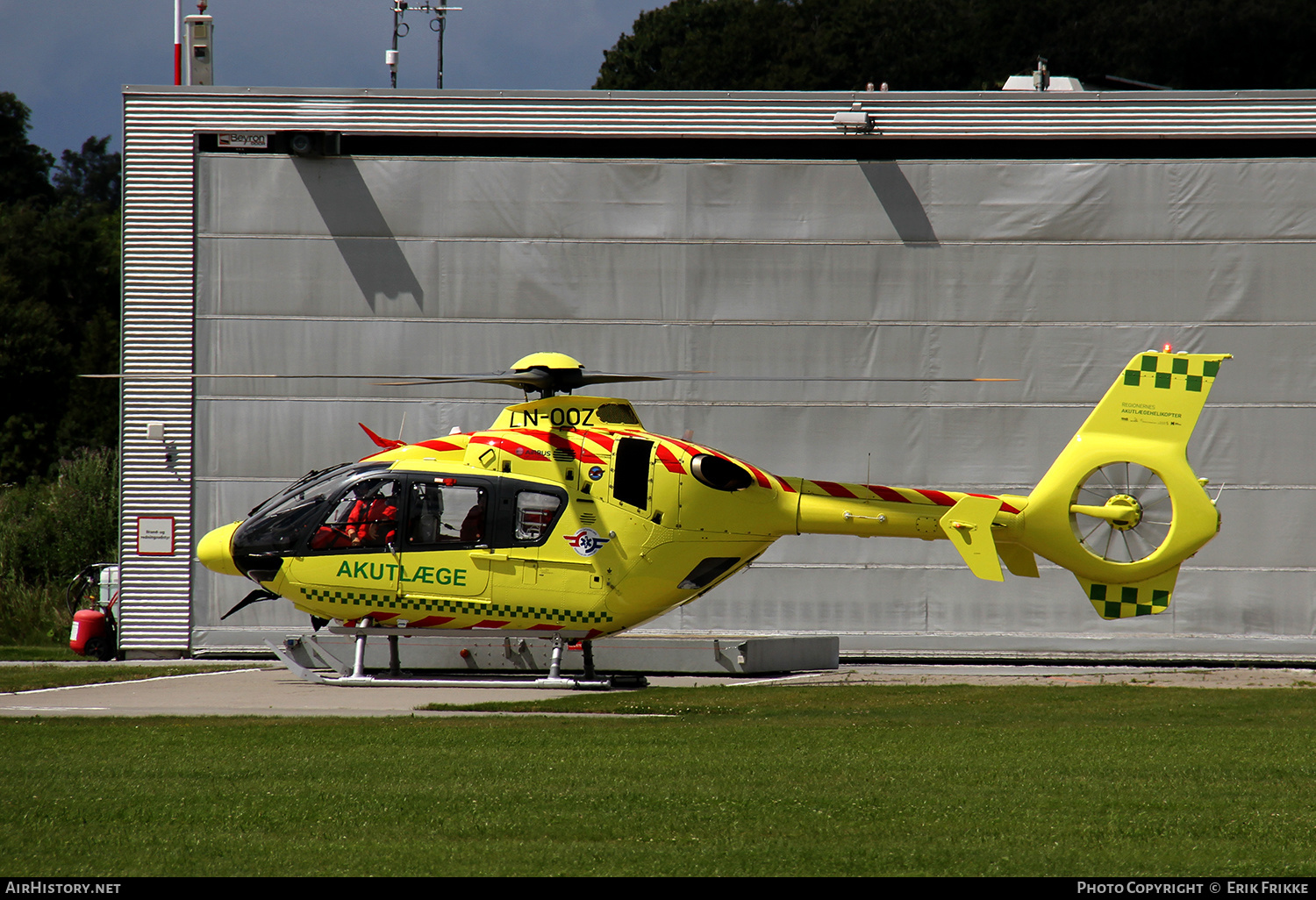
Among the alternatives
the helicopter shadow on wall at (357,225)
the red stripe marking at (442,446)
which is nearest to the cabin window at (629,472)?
the red stripe marking at (442,446)

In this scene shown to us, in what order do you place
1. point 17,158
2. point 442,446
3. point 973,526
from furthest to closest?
point 17,158 → point 442,446 → point 973,526

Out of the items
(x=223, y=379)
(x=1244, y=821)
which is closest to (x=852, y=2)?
(x=223, y=379)

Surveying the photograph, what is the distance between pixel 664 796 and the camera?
800 centimetres

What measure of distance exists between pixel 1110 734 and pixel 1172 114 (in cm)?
1166

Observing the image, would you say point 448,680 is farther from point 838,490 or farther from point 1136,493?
point 1136,493

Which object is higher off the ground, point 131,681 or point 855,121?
point 855,121

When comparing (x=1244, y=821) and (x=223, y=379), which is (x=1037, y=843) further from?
(x=223, y=379)

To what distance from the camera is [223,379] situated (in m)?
18.9

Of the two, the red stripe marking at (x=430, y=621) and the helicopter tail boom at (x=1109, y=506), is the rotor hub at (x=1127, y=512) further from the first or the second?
the red stripe marking at (x=430, y=621)

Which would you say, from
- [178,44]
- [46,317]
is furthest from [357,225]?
[46,317]

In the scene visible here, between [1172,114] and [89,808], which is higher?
[1172,114]

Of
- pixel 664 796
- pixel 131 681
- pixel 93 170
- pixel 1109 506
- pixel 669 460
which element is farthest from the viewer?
pixel 93 170

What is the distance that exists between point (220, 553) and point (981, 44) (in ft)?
196

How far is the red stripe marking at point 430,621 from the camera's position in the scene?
574 inches
